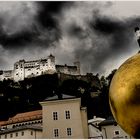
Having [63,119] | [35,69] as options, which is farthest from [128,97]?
[35,69]

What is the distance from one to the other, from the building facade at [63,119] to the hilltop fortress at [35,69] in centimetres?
4612

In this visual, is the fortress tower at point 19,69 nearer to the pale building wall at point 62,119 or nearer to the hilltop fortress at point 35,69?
the hilltop fortress at point 35,69

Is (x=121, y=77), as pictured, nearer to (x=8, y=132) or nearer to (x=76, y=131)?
(x=76, y=131)

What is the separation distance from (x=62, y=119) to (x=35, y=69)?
1990 inches

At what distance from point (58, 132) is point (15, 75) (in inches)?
1953

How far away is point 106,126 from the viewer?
2162cm

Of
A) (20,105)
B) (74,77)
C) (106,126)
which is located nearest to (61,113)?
(106,126)

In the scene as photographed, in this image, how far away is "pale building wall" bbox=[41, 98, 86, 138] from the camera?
707 inches

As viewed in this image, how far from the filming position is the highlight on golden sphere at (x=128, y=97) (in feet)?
2.48

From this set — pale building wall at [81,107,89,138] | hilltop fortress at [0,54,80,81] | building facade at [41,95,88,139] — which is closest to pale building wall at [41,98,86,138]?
building facade at [41,95,88,139]

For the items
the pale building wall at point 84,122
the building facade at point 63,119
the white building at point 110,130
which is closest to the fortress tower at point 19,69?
the white building at point 110,130

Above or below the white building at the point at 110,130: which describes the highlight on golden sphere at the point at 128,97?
below

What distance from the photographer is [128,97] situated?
76 centimetres

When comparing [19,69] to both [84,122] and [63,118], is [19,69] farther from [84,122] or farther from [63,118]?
[63,118]
